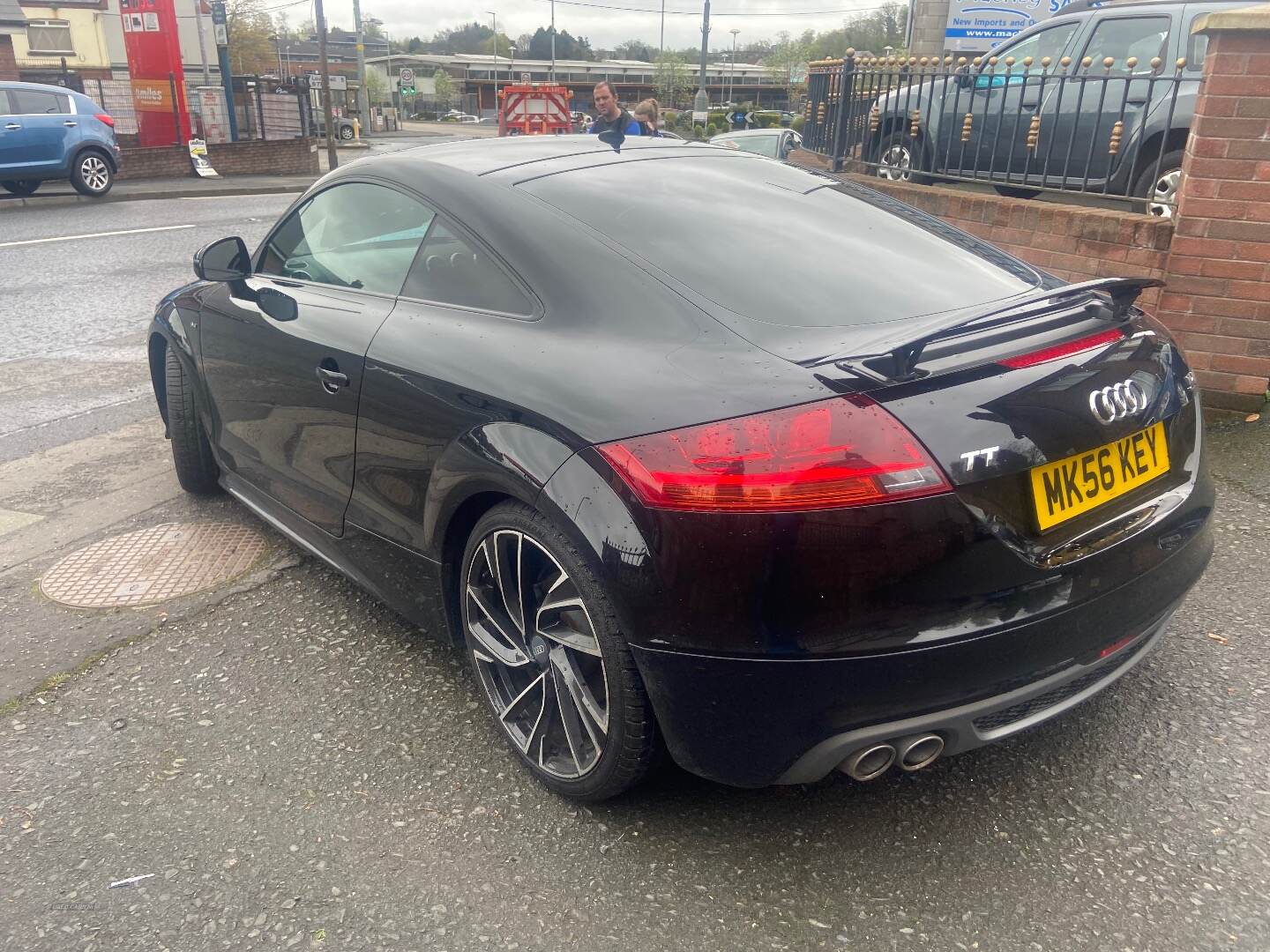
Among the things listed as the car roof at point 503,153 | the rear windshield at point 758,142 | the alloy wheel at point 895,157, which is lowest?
the rear windshield at point 758,142

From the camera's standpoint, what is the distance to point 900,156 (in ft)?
27.1

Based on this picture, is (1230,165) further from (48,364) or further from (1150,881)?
(48,364)

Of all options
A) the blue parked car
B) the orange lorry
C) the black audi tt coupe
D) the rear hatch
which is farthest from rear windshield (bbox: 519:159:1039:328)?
the orange lorry

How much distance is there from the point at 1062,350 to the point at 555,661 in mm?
1290

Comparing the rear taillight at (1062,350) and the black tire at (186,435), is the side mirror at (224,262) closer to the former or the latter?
the black tire at (186,435)

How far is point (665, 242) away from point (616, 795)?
4.38 ft

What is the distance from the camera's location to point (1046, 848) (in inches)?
87.0

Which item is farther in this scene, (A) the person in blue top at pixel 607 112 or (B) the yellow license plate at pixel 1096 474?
(A) the person in blue top at pixel 607 112

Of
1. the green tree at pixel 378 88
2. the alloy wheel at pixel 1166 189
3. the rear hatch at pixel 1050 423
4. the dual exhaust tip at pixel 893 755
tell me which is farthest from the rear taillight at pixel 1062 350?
the green tree at pixel 378 88

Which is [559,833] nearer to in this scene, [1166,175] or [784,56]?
[1166,175]

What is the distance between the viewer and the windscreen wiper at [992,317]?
1981 mm

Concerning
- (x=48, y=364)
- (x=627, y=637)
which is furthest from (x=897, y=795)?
(x=48, y=364)

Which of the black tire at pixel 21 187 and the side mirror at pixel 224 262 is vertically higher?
the side mirror at pixel 224 262

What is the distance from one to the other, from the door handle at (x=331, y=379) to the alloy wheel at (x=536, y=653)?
0.70 meters
